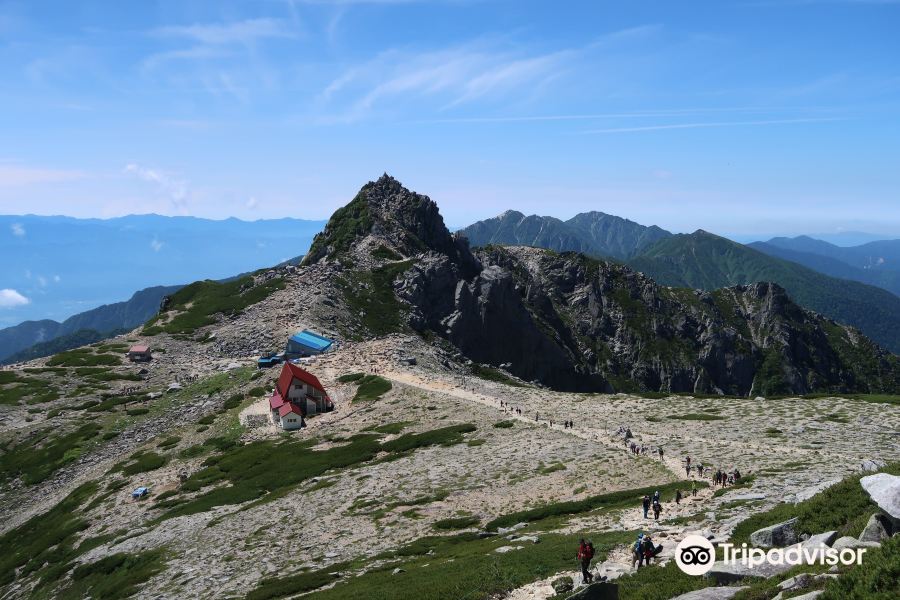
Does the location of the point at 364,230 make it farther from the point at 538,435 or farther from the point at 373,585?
the point at 373,585

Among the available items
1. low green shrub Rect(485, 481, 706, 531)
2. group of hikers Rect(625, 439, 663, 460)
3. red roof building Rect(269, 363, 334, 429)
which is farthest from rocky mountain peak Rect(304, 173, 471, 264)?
low green shrub Rect(485, 481, 706, 531)

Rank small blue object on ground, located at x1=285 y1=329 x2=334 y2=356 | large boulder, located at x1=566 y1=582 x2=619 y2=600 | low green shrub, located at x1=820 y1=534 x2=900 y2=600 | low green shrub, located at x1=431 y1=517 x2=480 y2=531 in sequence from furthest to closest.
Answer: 1. small blue object on ground, located at x1=285 y1=329 x2=334 y2=356
2. low green shrub, located at x1=431 y1=517 x2=480 y2=531
3. large boulder, located at x1=566 y1=582 x2=619 y2=600
4. low green shrub, located at x1=820 y1=534 x2=900 y2=600

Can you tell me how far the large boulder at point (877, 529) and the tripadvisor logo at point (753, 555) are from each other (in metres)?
0.92

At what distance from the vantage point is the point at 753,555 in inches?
779

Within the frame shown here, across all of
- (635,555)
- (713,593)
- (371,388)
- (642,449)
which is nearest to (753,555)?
(713,593)

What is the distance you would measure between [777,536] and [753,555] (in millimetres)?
1696

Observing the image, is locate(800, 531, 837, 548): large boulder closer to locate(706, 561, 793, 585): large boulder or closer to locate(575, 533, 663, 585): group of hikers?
locate(706, 561, 793, 585): large boulder

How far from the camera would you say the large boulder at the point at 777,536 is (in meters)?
20.5

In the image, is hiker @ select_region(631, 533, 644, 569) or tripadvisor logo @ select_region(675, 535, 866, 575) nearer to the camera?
tripadvisor logo @ select_region(675, 535, 866, 575)

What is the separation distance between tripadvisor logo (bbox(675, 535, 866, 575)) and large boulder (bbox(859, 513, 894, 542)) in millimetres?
921

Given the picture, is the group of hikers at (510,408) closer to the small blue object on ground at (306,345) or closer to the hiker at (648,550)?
the small blue object on ground at (306,345)

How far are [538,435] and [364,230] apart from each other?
418ft

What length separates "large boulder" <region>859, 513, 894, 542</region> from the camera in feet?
55.1

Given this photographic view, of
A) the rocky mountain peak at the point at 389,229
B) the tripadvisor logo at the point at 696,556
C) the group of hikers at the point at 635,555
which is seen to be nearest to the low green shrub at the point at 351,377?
the group of hikers at the point at 635,555
